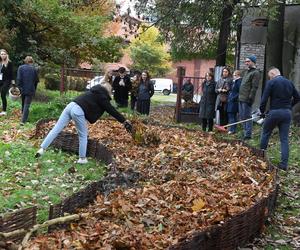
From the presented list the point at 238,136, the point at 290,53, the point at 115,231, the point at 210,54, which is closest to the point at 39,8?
the point at 210,54

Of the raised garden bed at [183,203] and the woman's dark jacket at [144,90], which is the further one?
the woman's dark jacket at [144,90]

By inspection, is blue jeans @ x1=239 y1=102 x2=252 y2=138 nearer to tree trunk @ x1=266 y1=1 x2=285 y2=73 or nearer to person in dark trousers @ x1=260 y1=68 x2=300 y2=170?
person in dark trousers @ x1=260 y1=68 x2=300 y2=170

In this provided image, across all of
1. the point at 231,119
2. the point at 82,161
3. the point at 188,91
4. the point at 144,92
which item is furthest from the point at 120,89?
the point at 82,161

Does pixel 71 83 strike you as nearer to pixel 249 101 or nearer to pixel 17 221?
pixel 249 101

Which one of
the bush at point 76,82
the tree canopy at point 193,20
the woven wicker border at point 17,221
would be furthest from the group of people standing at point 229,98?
the woven wicker border at point 17,221

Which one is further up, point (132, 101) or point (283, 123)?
point (283, 123)

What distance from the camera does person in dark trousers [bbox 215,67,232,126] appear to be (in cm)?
1320

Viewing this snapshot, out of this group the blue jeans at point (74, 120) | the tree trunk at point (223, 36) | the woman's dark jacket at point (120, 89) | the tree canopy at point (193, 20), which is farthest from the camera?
the tree trunk at point (223, 36)

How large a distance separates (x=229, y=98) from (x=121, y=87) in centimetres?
456

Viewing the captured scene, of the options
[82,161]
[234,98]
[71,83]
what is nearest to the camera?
[82,161]

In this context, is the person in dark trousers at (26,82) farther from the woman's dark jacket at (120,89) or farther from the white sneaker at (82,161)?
the white sneaker at (82,161)

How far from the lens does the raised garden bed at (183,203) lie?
15.0 feet

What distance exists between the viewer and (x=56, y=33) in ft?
80.9

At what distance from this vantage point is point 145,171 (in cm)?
762
